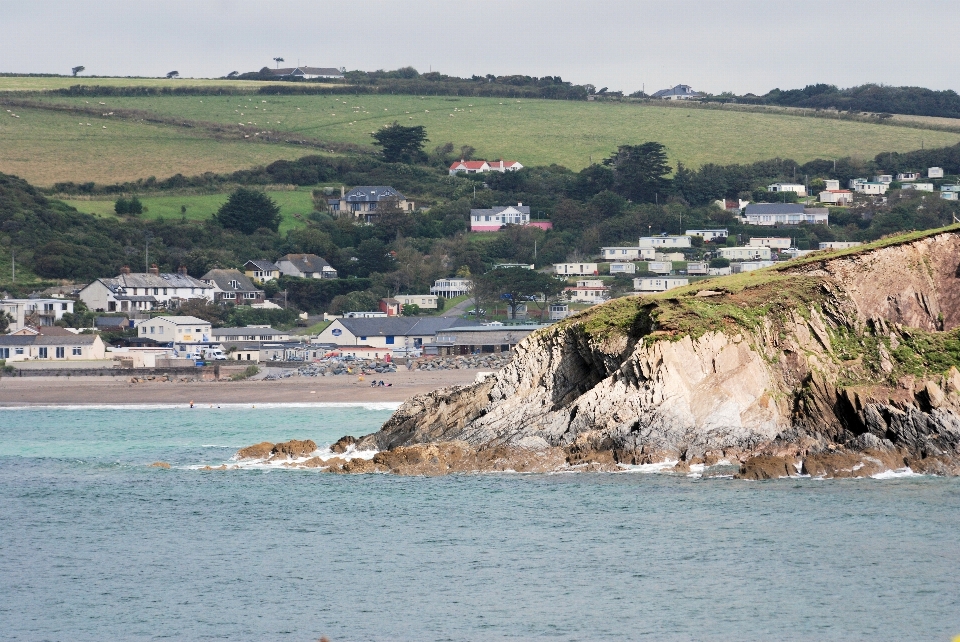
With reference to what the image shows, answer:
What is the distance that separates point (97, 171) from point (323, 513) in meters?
114

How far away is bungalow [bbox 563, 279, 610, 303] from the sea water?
2869 inches

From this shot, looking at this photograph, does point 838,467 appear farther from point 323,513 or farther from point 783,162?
point 783,162

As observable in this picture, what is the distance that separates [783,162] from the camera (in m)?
161

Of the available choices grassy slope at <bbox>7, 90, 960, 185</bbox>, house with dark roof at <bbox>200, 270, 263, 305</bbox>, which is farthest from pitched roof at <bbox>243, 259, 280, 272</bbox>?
grassy slope at <bbox>7, 90, 960, 185</bbox>

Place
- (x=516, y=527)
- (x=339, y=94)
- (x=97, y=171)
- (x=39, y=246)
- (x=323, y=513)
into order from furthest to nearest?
(x=339, y=94), (x=97, y=171), (x=39, y=246), (x=323, y=513), (x=516, y=527)

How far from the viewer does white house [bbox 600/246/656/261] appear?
129 m

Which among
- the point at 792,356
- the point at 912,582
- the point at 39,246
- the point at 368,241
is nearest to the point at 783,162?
the point at 368,241

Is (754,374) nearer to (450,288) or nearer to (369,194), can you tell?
(450,288)

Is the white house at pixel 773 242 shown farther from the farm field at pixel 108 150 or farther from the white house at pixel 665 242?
the farm field at pixel 108 150

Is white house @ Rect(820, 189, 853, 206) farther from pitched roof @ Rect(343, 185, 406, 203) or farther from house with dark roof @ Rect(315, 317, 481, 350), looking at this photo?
house with dark roof @ Rect(315, 317, 481, 350)

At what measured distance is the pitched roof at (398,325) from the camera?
9800 cm

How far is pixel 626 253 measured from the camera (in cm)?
13012

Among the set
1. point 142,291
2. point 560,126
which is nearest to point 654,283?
point 142,291

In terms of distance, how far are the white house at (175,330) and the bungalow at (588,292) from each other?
96.1ft
